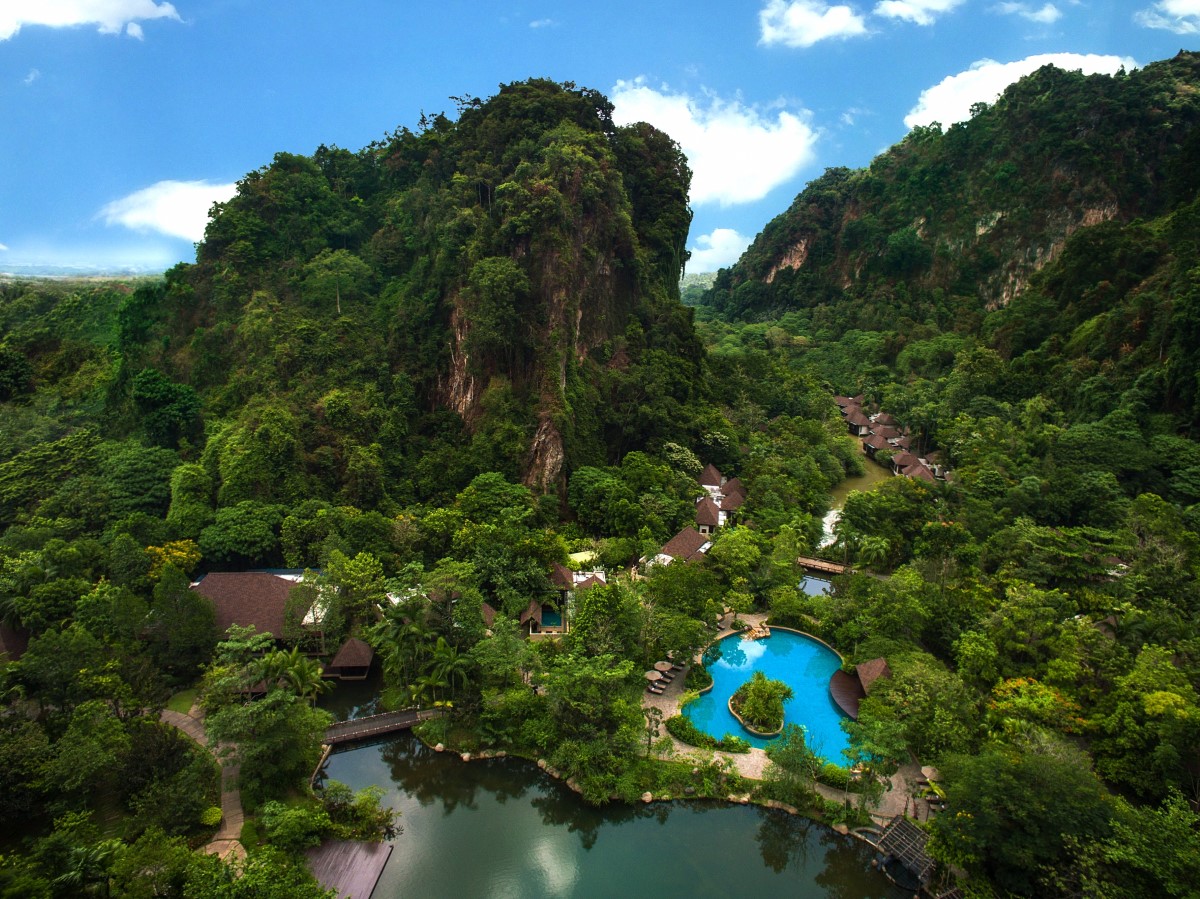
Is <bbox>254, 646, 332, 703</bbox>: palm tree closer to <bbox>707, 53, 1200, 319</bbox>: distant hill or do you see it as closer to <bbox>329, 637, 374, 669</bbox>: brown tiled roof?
<bbox>329, 637, 374, 669</bbox>: brown tiled roof

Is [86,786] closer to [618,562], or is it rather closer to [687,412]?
[618,562]

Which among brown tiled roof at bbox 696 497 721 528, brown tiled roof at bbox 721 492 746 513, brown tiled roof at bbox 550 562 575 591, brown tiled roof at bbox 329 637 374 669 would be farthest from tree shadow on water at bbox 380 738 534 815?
brown tiled roof at bbox 721 492 746 513

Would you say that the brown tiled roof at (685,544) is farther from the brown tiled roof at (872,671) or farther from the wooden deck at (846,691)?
the brown tiled roof at (872,671)

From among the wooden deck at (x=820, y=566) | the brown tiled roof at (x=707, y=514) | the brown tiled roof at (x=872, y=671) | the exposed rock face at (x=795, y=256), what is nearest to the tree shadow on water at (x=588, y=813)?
the brown tiled roof at (x=872, y=671)

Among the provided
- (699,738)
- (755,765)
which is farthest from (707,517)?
(755,765)

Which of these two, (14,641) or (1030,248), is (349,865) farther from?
(1030,248)

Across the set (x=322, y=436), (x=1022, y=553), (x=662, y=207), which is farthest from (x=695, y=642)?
(x=662, y=207)
